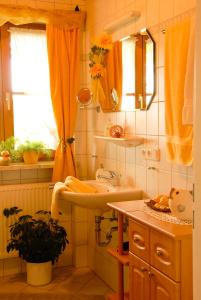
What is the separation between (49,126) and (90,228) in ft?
3.24

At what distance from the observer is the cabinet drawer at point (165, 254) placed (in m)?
1.64

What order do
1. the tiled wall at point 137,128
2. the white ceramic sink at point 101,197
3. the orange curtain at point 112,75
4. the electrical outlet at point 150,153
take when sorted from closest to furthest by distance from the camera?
1. the tiled wall at point 137,128
2. the electrical outlet at point 150,153
3. the white ceramic sink at point 101,197
4. the orange curtain at point 112,75

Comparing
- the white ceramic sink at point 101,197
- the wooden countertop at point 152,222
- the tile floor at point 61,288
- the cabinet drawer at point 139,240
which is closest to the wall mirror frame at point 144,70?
the white ceramic sink at point 101,197

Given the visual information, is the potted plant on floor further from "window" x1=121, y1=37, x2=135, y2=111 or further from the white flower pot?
"window" x1=121, y1=37, x2=135, y2=111

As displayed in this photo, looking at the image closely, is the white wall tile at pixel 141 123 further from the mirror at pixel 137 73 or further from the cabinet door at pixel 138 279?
the cabinet door at pixel 138 279

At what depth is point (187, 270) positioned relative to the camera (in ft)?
5.40

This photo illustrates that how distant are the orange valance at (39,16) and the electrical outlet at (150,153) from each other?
1458 mm

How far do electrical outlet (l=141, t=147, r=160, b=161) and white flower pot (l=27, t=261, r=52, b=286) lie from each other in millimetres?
1279

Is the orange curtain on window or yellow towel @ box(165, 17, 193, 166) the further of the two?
the orange curtain on window

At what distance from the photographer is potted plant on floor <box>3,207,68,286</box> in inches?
119

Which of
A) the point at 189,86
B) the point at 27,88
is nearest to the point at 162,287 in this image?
the point at 189,86

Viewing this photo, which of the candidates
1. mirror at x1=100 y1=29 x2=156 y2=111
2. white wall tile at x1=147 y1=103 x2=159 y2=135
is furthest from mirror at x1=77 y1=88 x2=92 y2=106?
white wall tile at x1=147 y1=103 x2=159 y2=135

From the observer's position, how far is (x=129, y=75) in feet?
8.87

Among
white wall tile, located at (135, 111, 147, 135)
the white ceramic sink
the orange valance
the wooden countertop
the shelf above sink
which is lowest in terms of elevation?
the white ceramic sink
